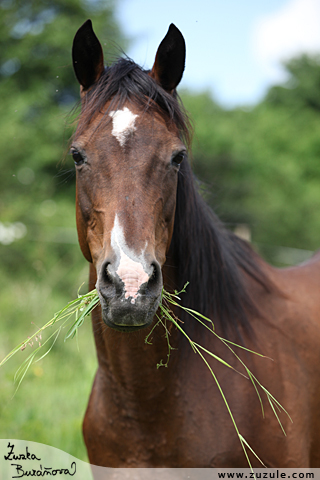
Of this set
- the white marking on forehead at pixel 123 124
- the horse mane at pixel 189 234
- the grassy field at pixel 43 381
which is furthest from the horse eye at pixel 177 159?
the grassy field at pixel 43 381

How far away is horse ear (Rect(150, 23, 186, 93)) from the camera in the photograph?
84.6 inches

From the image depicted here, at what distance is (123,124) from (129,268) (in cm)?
73

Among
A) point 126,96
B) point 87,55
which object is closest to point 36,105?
point 87,55

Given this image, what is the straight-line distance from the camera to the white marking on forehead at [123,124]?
188cm

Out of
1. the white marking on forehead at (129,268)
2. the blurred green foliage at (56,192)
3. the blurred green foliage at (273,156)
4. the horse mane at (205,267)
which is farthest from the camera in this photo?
the blurred green foliage at (273,156)

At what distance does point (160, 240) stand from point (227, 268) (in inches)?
26.2

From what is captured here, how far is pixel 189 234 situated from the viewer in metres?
2.27

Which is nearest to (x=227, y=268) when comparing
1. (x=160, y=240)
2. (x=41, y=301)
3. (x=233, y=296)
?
(x=233, y=296)

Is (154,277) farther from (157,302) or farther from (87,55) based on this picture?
(87,55)

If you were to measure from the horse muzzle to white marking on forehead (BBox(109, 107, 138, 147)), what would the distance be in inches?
24.0

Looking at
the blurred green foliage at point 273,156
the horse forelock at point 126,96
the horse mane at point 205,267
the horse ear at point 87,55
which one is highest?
the blurred green foliage at point 273,156

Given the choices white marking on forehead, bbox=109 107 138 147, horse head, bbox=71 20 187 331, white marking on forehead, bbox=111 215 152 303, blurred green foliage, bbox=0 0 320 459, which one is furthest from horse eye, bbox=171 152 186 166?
white marking on forehead, bbox=111 215 152 303

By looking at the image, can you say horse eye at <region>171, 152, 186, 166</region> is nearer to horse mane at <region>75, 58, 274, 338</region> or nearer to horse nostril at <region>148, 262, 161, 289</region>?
horse mane at <region>75, 58, 274, 338</region>

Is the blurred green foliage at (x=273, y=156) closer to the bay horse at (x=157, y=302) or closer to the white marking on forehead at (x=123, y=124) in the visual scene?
the bay horse at (x=157, y=302)
